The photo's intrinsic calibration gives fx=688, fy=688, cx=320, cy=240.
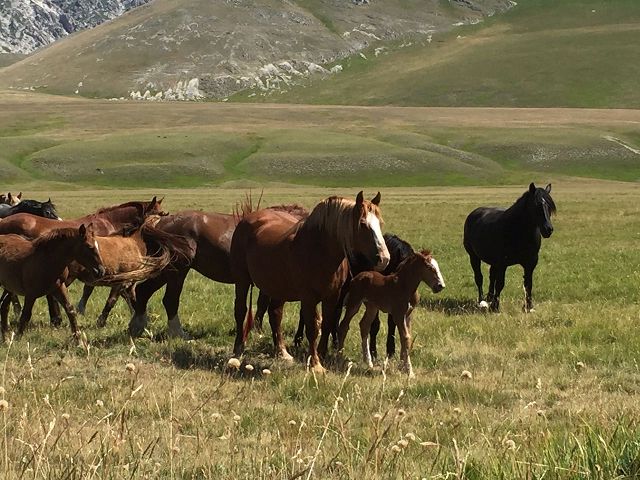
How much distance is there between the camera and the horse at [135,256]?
1100 cm

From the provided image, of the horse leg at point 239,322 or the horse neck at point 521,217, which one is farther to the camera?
the horse neck at point 521,217

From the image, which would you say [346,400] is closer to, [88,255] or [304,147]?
[88,255]

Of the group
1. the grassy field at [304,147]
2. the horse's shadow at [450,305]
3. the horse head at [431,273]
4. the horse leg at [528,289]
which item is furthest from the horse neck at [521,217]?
the grassy field at [304,147]

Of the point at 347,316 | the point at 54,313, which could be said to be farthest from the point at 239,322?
the point at 54,313

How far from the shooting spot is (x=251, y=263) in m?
10.1

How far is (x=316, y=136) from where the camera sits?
114 meters

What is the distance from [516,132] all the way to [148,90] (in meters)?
116

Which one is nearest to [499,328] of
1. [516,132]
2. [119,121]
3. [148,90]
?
[516,132]

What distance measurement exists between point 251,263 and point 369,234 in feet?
7.80

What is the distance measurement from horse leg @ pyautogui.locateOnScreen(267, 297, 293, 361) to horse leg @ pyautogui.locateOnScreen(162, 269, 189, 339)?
5.60 ft

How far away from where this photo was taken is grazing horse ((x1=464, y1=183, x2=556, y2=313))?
14.3 m

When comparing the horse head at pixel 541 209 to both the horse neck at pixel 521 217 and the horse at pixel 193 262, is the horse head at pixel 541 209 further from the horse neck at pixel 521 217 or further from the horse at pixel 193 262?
the horse at pixel 193 262

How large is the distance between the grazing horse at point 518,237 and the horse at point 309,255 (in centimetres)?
563

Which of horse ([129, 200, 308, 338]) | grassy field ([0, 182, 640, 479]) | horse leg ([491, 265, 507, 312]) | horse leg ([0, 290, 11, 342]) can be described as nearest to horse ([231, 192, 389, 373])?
grassy field ([0, 182, 640, 479])
